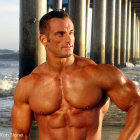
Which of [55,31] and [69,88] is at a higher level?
[55,31]

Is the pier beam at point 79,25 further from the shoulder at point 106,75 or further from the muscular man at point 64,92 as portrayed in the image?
the shoulder at point 106,75

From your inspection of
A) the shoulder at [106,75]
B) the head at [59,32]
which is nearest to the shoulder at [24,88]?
the head at [59,32]

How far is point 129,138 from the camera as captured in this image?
2176 millimetres

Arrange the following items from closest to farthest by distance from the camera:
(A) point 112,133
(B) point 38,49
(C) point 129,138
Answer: (C) point 129,138
(A) point 112,133
(B) point 38,49

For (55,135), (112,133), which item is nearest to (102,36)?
(112,133)

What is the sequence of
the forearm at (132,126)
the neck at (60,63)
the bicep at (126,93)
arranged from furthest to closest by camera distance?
1. the neck at (60,63)
2. the bicep at (126,93)
3. the forearm at (132,126)

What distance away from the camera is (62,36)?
2.36 meters

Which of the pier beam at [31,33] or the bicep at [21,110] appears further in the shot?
the pier beam at [31,33]

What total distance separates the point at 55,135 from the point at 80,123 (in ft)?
0.68

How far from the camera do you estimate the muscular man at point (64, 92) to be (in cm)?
237

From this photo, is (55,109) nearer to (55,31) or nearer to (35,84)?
(35,84)

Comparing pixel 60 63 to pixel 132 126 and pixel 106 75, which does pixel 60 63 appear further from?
pixel 132 126

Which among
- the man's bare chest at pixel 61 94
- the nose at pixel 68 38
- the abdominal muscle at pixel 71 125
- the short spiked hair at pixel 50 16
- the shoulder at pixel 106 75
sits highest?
the short spiked hair at pixel 50 16

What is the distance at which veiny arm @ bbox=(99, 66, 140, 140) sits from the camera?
87.9 inches
